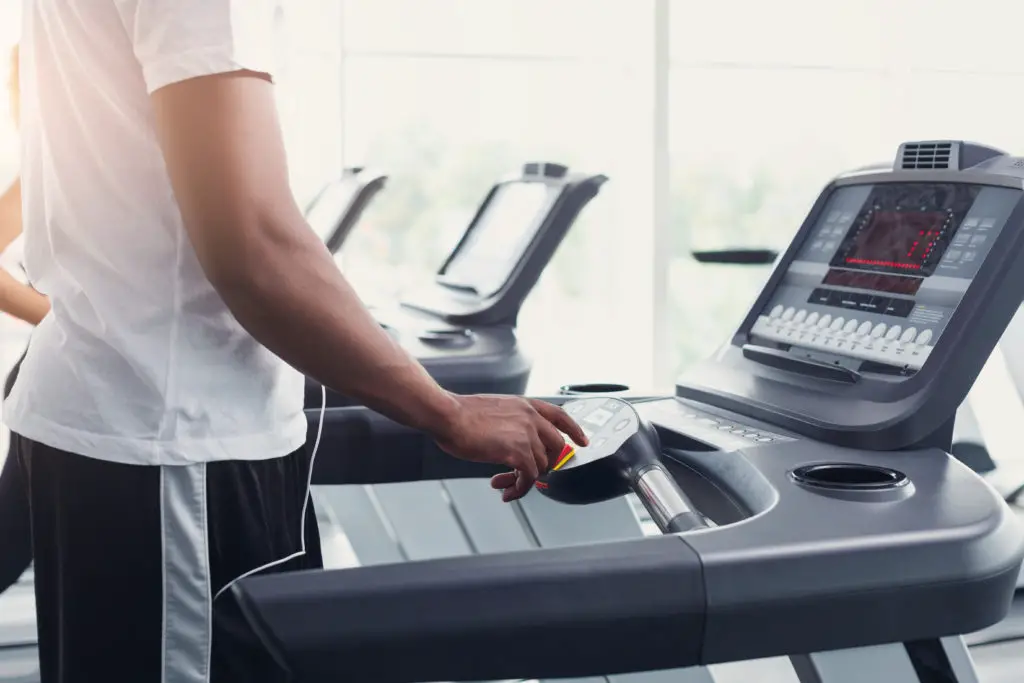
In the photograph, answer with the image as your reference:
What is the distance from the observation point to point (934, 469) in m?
1.07

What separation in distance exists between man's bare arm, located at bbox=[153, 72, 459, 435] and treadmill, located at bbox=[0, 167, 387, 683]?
1691mm

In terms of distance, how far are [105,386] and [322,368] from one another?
0.21 metres

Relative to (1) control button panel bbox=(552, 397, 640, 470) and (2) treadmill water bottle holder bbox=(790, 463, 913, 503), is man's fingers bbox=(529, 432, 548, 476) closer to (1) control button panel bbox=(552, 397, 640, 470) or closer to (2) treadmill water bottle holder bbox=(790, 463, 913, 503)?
(1) control button panel bbox=(552, 397, 640, 470)

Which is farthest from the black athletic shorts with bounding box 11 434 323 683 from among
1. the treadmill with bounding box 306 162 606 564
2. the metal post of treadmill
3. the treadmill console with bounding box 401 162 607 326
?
the treadmill console with bounding box 401 162 607 326

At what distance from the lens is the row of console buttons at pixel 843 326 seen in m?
1.21

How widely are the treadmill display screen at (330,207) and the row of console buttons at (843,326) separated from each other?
5.22 ft

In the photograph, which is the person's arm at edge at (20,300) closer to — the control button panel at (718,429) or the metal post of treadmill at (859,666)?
the control button panel at (718,429)

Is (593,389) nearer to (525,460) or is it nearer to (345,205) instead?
(525,460)

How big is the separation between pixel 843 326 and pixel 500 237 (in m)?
1.27

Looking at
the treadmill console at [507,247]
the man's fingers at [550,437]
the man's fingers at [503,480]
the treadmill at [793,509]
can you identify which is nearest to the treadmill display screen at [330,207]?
the treadmill console at [507,247]

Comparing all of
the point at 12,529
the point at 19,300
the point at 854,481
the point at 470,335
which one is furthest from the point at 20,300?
the point at 854,481

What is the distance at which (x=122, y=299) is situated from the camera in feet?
3.10

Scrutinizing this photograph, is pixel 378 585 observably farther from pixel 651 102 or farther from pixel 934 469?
A: pixel 651 102

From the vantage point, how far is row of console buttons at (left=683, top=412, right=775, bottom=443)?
4.02ft
